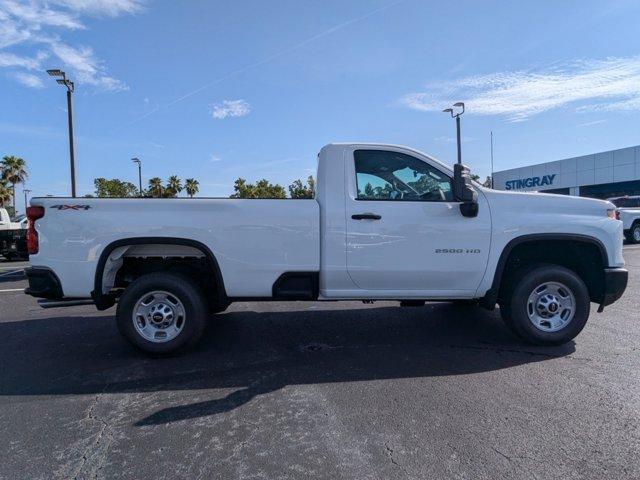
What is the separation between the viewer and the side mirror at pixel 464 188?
15.4 ft

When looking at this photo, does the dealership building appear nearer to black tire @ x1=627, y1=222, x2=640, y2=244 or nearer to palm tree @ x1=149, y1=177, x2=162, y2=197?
black tire @ x1=627, y1=222, x2=640, y2=244

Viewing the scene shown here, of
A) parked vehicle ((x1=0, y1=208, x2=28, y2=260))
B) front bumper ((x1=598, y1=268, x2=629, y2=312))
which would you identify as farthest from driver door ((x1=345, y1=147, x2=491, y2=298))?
parked vehicle ((x1=0, y1=208, x2=28, y2=260))

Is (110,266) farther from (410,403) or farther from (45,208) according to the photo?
(410,403)

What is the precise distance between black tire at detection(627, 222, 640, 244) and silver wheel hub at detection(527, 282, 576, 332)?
16.2 m

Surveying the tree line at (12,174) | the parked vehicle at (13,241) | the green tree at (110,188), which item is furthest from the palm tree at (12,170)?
the parked vehicle at (13,241)

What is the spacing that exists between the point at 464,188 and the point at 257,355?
2764 millimetres

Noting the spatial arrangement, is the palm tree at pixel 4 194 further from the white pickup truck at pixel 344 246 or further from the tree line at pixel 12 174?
the white pickup truck at pixel 344 246

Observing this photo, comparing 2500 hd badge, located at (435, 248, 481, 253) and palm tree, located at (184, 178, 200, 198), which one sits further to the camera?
palm tree, located at (184, 178, 200, 198)

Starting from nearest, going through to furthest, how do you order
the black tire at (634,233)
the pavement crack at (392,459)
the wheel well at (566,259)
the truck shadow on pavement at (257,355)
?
the pavement crack at (392,459)
the truck shadow on pavement at (257,355)
the wheel well at (566,259)
the black tire at (634,233)

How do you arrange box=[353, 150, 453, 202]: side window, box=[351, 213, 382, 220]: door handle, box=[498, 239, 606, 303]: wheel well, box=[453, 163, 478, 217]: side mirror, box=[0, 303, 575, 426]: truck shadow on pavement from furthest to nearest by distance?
box=[498, 239, 606, 303]: wheel well → box=[353, 150, 453, 202]: side window → box=[351, 213, 382, 220]: door handle → box=[453, 163, 478, 217]: side mirror → box=[0, 303, 575, 426]: truck shadow on pavement

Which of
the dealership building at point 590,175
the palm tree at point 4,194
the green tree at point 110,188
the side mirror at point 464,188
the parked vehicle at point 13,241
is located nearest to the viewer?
the side mirror at point 464,188

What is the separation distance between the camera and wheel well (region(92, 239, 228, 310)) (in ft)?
15.6

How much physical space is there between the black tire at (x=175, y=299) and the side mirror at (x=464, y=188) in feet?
9.40

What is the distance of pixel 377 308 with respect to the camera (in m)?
7.18
